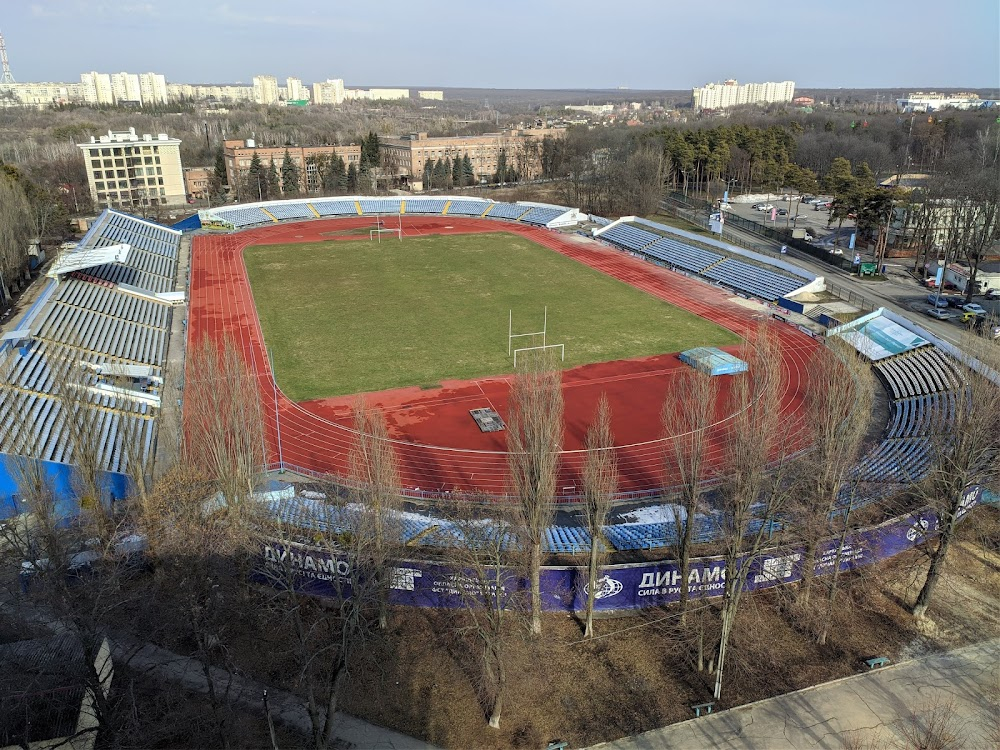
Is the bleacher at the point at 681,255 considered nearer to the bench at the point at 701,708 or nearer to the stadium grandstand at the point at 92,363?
the stadium grandstand at the point at 92,363

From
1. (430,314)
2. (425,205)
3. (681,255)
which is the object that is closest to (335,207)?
(425,205)

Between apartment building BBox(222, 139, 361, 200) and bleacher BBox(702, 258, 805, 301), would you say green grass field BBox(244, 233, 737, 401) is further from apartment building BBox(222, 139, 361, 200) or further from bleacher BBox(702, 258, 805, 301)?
apartment building BBox(222, 139, 361, 200)

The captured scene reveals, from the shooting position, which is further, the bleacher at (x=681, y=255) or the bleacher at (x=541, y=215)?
the bleacher at (x=541, y=215)

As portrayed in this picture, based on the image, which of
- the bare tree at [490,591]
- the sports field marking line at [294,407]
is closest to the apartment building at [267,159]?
the sports field marking line at [294,407]

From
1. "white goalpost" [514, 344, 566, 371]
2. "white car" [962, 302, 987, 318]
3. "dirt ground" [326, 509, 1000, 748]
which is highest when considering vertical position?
"white car" [962, 302, 987, 318]

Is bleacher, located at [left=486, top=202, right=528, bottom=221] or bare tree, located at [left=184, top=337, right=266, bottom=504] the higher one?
bare tree, located at [left=184, top=337, right=266, bottom=504]

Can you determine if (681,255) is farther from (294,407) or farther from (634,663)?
(634,663)

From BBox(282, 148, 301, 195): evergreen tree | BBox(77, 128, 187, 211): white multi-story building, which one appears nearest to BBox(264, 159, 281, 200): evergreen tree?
BBox(282, 148, 301, 195): evergreen tree
